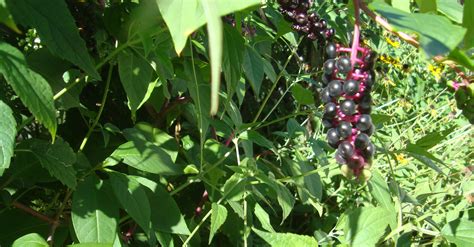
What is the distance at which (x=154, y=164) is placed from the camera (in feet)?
3.50

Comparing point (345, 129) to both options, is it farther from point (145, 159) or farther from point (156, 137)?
point (156, 137)

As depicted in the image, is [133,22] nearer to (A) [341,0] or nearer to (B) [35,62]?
(B) [35,62]

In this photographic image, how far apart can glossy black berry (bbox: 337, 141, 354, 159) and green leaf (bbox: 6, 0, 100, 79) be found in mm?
347

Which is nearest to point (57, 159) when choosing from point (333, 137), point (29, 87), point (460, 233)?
point (29, 87)

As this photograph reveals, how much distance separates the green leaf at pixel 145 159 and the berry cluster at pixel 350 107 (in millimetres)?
358

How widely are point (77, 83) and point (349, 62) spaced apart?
55 centimetres

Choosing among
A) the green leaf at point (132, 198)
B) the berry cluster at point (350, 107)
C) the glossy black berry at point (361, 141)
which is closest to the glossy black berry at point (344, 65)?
the berry cluster at point (350, 107)

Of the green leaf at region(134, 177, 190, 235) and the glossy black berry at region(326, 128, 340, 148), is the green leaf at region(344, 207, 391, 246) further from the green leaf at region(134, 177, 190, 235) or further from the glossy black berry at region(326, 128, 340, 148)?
the glossy black berry at region(326, 128, 340, 148)

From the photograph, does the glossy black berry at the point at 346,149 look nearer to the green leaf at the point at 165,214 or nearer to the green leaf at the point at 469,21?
the green leaf at the point at 469,21

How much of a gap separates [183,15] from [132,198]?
61 centimetres

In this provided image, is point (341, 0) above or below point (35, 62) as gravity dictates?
below

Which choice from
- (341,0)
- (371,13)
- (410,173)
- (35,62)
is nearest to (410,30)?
(371,13)

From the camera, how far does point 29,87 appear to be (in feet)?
2.09

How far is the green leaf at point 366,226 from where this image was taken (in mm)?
1264
